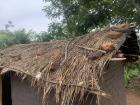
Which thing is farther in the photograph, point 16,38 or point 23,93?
point 16,38

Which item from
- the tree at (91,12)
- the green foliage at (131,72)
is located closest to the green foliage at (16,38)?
the tree at (91,12)

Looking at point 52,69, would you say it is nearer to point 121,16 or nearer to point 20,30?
point 121,16

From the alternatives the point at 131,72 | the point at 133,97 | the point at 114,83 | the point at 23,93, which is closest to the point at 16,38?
the point at 131,72

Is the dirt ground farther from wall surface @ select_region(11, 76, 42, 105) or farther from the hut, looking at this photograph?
wall surface @ select_region(11, 76, 42, 105)

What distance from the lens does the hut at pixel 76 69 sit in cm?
620

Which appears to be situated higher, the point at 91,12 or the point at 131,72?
the point at 91,12

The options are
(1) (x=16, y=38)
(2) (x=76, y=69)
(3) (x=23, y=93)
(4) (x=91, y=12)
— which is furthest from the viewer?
(1) (x=16, y=38)

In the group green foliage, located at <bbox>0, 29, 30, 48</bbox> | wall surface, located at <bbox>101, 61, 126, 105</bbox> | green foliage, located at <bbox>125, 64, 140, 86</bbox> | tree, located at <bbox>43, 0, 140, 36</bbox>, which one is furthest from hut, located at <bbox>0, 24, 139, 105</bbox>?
green foliage, located at <bbox>0, 29, 30, 48</bbox>

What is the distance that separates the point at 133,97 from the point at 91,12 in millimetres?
4431

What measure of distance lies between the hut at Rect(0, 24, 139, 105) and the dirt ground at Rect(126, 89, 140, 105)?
5362 mm

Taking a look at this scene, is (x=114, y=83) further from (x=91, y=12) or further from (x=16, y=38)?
(x=16, y=38)

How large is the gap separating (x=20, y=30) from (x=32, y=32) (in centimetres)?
108

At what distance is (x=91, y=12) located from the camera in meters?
15.7

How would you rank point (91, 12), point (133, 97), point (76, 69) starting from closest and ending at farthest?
point (76, 69), point (133, 97), point (91, 12)
